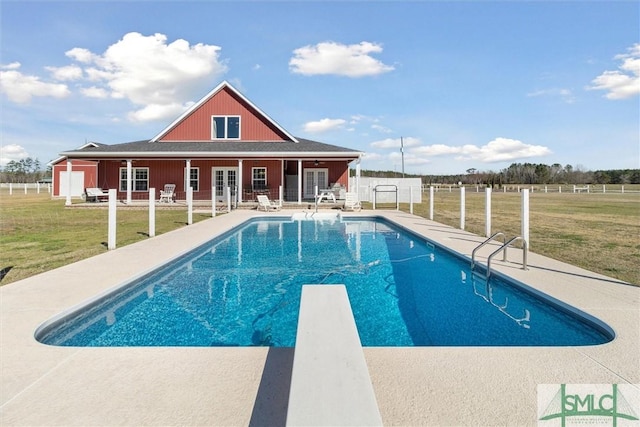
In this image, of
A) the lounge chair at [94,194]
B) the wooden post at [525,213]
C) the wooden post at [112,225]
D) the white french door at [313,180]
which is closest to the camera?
the wooden post at [525,213]

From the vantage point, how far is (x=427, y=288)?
5.76 meters

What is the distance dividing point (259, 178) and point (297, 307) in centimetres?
1772

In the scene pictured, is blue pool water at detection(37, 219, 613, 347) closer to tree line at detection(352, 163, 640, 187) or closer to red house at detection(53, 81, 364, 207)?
red house at detection(53, 81, 364, 207)

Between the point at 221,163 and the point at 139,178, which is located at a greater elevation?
the point at 221,163

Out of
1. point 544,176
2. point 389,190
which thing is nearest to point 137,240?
point 389,190

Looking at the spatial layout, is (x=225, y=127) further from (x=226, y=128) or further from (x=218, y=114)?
(x=218, y=114)

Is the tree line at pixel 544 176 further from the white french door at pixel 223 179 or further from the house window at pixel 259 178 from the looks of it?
the white french door at pixel 223 179

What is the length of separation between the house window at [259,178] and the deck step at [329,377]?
19.2 meters

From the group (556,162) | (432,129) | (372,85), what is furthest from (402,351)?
(556,162)

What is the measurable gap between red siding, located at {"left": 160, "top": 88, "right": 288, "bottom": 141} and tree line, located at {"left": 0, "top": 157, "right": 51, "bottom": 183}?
69531 mm

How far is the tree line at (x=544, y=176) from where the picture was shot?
234ft

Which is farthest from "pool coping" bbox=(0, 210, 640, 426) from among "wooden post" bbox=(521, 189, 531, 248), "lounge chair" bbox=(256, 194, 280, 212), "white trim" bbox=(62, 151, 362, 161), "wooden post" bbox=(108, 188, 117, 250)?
"white trim" bbox=(62, 151, 362, 161)

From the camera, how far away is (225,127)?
22.3 metres

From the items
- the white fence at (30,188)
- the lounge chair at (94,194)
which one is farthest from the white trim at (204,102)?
the white fence at (30,188)
